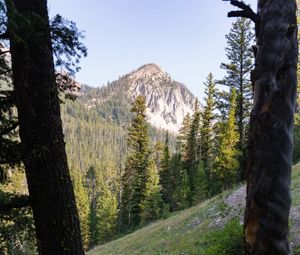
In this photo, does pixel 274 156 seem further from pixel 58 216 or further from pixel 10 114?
pixel 10 114

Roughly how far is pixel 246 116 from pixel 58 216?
35.1 m

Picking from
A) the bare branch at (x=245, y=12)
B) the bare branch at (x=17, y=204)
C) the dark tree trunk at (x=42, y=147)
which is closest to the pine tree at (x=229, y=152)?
the bare branch at (x=245, y=12)

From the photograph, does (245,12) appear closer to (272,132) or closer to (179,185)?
(272,132)

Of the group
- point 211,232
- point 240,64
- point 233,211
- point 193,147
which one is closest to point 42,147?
point 211,232

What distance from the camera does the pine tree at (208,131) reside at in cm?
4906

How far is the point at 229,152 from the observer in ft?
125

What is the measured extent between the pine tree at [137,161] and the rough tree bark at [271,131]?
40522 mm

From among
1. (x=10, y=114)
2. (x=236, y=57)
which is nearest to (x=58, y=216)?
(x=10, y=114)

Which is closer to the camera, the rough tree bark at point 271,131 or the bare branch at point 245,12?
the rough tree bark at point 271,131

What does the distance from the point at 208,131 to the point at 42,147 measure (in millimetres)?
48321

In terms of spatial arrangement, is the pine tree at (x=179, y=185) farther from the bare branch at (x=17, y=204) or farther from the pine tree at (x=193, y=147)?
the bare branch at (x=17, y=204)

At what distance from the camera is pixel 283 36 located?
360 cm

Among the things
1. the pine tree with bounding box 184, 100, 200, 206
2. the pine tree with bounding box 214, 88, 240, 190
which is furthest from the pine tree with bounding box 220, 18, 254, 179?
the pine tree with bounding box 184, 100, 200, 206

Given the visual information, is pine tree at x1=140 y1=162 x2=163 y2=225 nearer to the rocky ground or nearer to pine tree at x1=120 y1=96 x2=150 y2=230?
pine tree at x1=120 y1=96 x2=150 y2=230
